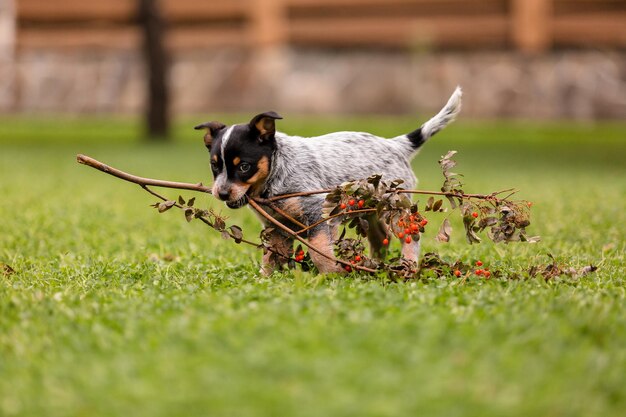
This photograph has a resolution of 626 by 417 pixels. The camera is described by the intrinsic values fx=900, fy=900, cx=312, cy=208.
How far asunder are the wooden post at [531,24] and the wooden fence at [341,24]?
0.02 metres

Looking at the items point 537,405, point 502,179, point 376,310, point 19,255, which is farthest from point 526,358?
point 502,179

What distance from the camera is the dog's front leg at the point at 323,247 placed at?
16.5 feet

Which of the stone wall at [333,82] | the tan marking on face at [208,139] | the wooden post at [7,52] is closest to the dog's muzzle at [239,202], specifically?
the tan marking on face at [208,139]

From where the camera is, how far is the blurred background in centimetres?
2116

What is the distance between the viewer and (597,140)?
18.3 m

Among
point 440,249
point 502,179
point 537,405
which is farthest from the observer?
point 502,179

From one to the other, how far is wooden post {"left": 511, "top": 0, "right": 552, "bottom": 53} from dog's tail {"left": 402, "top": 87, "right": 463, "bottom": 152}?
16249 mm

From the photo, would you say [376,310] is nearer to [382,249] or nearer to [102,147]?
[382,249]

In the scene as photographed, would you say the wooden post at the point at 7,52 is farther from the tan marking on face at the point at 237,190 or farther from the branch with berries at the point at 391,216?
the tan marking on face at the point at 237,190

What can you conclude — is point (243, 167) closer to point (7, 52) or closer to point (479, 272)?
point (479, 272)

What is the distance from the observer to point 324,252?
5.02 m

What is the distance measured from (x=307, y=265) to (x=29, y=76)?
19875mm

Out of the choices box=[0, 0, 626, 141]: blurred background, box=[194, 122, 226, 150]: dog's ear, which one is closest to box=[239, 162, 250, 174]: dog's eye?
box=[194, 122, 226, 150]: dog's ear

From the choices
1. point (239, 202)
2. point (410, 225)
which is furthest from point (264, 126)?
point (410, 225)
